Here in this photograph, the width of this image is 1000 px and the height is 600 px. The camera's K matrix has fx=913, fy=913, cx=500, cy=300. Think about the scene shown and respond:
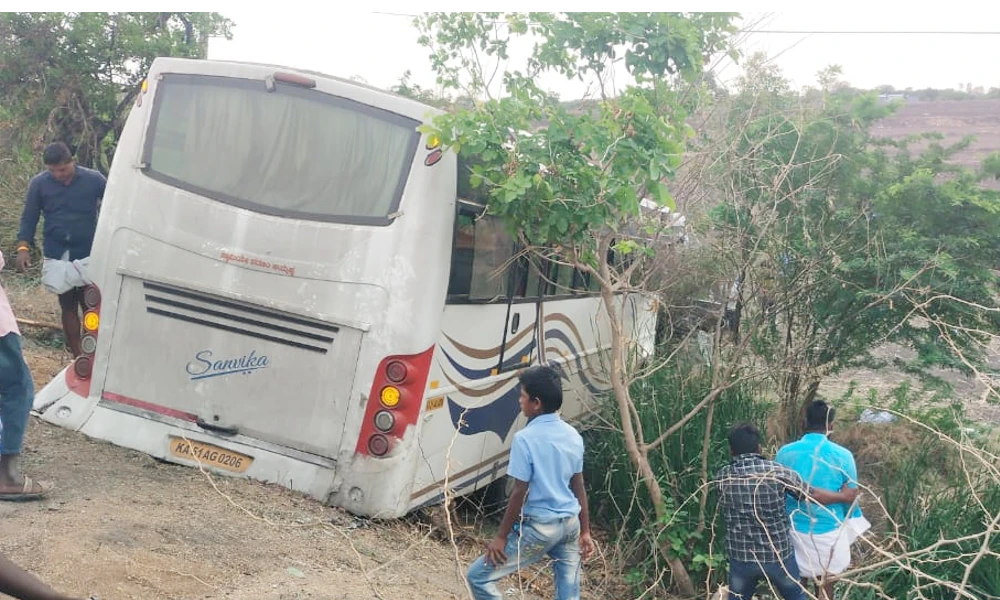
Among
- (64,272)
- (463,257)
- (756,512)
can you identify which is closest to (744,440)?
(756,512)

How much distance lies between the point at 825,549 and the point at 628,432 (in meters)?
1.63

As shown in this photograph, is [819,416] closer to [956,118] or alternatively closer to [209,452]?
[209,452]

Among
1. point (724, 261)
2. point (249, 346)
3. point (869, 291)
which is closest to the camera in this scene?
point (249, 346)

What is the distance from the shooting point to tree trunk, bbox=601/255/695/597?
6438mm

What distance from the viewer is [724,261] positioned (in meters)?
7.78

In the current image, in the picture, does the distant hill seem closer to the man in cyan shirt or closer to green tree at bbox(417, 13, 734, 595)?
green tree at bbox(417, 13, 734, 595)

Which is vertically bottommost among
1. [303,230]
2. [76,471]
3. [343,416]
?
[76,471]

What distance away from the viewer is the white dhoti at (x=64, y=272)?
6656 mm

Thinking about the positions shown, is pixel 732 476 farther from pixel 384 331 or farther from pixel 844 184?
pixel 844 184

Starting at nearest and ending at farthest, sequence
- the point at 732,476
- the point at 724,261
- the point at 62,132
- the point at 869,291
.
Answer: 1. the point at 732,476
2. the point at 724,261
3. the point at 869,291
4. the point at 62,132

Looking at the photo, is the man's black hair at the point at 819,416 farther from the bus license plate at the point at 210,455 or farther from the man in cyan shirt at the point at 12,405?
the man in cyan shirt at the point at 12,405

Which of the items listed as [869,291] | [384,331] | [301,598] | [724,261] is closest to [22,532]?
[301,598]

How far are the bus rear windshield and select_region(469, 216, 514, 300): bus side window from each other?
813mm

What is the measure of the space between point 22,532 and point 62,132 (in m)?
8.94
